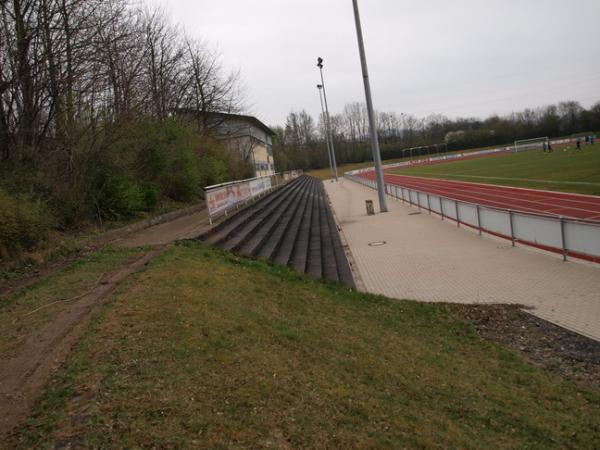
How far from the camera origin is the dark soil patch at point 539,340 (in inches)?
225

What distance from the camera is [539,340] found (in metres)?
6.70

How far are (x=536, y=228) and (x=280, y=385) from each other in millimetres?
10084

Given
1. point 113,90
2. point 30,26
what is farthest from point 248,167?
point 30,26

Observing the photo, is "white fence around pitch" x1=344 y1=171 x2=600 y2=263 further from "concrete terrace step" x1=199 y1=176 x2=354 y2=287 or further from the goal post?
the goal post

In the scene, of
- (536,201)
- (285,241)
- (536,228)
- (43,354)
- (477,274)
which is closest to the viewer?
(43,354)

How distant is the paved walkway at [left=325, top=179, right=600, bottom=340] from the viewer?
26.2 feet

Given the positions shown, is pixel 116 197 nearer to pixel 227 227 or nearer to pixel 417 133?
pixel 227 227

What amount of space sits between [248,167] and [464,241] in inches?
1030

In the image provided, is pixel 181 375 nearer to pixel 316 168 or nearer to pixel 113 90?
pixel 113 90

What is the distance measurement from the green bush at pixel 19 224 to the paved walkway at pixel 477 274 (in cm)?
748

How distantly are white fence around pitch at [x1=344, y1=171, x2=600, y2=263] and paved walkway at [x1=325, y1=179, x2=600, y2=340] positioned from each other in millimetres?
335

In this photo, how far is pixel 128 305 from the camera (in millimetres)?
5957

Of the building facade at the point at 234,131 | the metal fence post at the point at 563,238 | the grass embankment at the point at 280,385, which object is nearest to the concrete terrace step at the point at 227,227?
the grass embankment at the point at 280,385

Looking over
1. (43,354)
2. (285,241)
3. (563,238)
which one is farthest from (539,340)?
(285,241)
